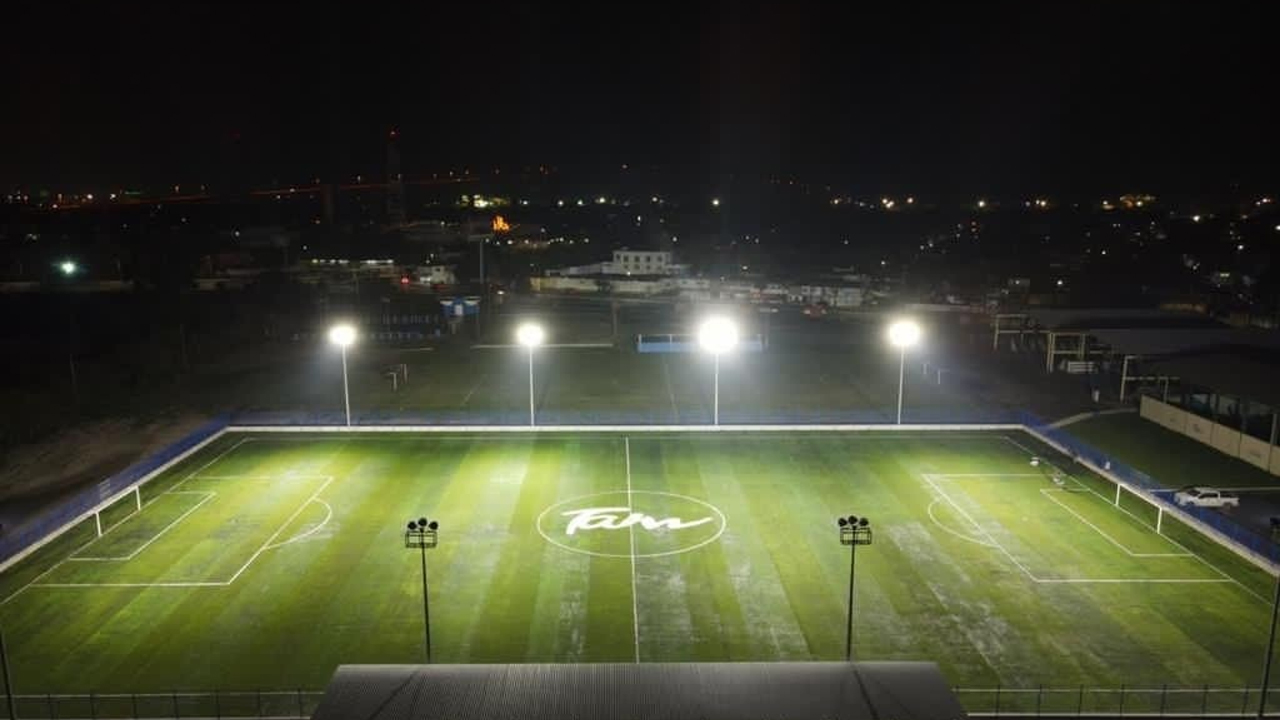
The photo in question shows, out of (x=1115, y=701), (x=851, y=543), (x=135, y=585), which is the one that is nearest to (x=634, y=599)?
(x=851, y=543)

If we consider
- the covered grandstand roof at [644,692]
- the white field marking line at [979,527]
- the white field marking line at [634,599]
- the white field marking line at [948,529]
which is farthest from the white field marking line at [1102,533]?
the white field marking line at [634,599]

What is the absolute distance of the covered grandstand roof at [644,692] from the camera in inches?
686

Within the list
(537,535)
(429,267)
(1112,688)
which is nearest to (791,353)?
(537,535)

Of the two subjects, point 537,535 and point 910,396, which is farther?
point 910,396

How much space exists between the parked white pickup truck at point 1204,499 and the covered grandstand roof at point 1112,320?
30422 mm

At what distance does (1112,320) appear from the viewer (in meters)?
67.5

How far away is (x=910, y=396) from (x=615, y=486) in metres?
30.2

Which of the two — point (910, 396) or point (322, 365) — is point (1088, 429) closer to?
point (910, 396)

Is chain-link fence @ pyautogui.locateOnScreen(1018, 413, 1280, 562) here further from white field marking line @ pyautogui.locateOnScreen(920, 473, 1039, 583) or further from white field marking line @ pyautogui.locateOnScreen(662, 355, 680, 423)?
white field marking line @ pyautogui.locateOnScreen(662, 355, 680, 423)

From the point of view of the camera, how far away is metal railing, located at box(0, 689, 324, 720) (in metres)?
21.8

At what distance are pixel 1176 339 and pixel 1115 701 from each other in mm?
46158

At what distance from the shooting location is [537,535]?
3400 cm

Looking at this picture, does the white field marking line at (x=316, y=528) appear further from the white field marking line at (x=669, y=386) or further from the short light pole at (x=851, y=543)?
the short light pole at (x=851, y=543)

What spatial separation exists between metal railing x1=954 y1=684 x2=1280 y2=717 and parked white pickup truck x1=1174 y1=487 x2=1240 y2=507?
1606 centimetres
